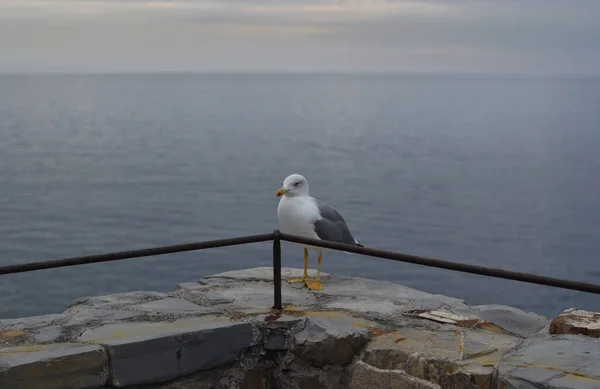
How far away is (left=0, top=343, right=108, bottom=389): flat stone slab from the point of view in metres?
4.98

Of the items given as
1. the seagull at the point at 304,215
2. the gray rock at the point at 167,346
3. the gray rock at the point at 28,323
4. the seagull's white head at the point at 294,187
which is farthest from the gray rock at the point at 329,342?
the seagull's white head at the point at 294,187

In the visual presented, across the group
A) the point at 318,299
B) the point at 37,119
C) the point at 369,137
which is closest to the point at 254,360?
the point at 318,299

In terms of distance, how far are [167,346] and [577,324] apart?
8.31 ft

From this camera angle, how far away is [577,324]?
5.62 m

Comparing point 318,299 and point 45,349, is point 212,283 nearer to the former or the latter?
point 318,299

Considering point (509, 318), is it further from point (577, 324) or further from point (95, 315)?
point (95, 315)

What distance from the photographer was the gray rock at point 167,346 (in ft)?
17.3

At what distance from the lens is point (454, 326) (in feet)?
19.6

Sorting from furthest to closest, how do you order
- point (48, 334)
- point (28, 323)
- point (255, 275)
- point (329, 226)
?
point (329, 226)
point (255, 275)
point (28, 323)
point (48, 334)

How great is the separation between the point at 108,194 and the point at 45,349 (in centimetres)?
3152

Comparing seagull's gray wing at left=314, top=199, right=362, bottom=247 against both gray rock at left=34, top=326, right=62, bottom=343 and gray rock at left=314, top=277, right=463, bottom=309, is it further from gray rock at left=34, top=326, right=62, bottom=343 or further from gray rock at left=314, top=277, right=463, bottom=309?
gray rock at left=34, top=326, right=62, bottom=343

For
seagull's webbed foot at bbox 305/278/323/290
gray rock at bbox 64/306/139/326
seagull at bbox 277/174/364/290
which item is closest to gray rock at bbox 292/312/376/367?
gray rock at bbox 64/306/139/326

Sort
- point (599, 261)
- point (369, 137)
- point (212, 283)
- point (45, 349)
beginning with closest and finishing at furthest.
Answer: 1. point (45, 349)
2. point (212, 283)
3. point (599, 261)
4. point (369, 137)

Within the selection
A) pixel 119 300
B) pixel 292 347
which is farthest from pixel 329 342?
pixel 119 300
